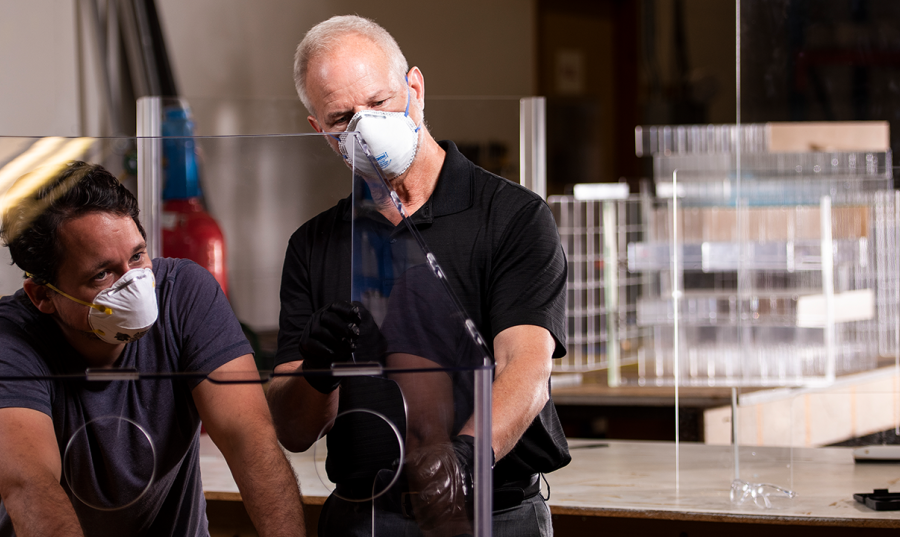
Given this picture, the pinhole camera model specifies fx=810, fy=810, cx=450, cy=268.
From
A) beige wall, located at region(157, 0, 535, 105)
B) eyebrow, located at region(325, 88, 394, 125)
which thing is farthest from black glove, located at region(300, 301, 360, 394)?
beige wall, located at region(157, 0, 535, 105)

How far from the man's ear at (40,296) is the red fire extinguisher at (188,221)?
0.51ft

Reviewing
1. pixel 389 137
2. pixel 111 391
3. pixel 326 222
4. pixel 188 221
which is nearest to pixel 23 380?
pixel 111 391

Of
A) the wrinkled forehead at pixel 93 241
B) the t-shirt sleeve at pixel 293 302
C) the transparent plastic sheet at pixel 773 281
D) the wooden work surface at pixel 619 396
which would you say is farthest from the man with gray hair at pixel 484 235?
the wooden work surface at pixel 619 396

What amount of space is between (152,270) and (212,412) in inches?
6.4

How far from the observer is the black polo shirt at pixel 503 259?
113 centimetres

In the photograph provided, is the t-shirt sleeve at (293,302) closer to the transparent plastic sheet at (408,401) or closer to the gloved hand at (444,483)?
the transparent plastic sheet at (408,401)

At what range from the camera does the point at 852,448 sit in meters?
1.95

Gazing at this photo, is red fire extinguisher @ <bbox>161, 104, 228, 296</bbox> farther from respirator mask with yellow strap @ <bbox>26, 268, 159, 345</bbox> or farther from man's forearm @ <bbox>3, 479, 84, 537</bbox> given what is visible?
man's forearm @ <bbox>3, 479, 84, 537</bbox>

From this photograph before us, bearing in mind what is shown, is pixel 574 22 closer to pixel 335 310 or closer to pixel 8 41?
pixel 8 41

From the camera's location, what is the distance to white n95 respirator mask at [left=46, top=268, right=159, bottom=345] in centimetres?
78

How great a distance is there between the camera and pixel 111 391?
772mm

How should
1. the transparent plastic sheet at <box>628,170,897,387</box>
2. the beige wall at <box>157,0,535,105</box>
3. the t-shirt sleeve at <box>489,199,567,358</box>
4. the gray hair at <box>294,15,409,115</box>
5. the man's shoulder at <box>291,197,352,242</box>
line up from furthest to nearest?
the beige wall at <box>157,0,535,105</box> < the transparent plastic sheet at <box>628,170,897,387</box> < the gray hair at <box>294,15,409,115</box> < the t-shirt sleeve at <box>489,199,567,358</box> < the man's shoulder at <box>291,197,352,242</box>

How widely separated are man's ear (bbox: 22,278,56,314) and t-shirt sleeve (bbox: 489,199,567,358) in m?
0.57

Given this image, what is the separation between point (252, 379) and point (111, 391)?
136 mm
